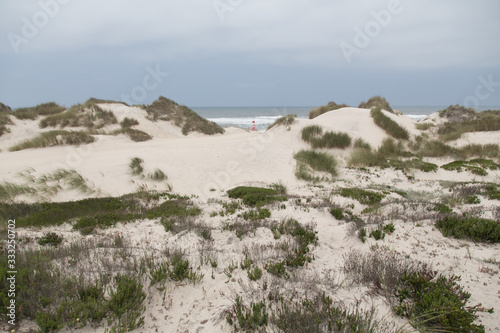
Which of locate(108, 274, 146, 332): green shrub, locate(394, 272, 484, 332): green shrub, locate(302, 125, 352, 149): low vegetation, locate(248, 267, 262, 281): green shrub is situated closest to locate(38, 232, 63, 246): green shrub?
locate(108, 274, 146, 332): green shrub

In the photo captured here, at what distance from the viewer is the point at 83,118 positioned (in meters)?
21.3

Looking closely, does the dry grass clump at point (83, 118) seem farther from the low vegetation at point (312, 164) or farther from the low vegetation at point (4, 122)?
the low vegetation at point (312, 164)

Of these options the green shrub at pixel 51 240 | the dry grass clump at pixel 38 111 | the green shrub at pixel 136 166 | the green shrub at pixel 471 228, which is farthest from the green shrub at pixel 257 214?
the dry grass clump at pixel 38 111

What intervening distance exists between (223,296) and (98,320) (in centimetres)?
160

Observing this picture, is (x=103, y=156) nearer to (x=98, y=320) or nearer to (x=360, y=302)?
(x=98, y=320)

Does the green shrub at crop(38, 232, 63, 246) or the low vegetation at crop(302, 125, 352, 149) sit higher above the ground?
the low vegetation at crop(302, 125, 352, 149)

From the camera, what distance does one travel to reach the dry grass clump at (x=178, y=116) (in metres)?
25.7

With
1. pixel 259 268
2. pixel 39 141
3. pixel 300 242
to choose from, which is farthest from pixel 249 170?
pixel 39 141

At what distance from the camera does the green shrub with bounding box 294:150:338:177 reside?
13.6 m

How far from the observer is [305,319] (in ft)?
9.95

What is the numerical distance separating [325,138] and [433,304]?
1478 cm

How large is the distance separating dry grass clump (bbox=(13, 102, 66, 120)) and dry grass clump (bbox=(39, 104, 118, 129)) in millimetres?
1555

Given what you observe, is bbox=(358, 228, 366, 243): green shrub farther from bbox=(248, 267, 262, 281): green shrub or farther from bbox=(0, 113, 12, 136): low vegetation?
bbox=(0, 113, 12, 136): low vegetation

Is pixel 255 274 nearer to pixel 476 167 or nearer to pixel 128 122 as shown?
pixel 476 167
